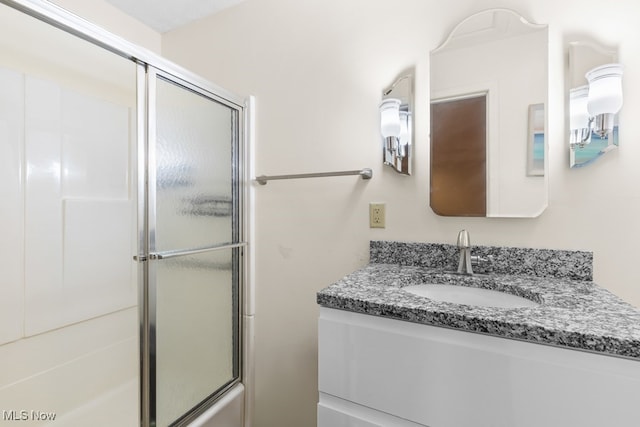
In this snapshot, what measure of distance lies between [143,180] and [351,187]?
2.75ft

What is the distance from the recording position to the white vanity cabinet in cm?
59

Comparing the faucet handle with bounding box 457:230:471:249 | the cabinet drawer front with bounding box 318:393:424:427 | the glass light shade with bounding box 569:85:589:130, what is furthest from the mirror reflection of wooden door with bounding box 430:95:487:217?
the cabinet drawer front with bounding box 318:393:424:427

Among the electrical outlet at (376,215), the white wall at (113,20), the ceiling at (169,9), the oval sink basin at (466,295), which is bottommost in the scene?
the oval sink basin at (466,295)

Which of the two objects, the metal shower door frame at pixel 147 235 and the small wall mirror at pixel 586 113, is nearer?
the small wall mirror at pixel 586 113

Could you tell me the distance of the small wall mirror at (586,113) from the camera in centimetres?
97

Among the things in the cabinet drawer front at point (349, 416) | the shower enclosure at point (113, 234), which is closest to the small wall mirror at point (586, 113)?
the cabinet drawer front at point (349, 416)

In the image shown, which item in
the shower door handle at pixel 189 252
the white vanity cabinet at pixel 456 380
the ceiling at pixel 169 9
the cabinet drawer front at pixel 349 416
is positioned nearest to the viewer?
the white vanity cabinet at pixel 456 380

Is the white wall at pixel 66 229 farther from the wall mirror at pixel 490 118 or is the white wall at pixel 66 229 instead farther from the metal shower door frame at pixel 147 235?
the wall mirror at pixel 490 118

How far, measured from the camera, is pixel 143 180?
114cm

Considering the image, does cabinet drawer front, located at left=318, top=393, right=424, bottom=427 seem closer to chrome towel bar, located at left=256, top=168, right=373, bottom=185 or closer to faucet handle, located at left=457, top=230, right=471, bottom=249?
faucet handle, located at left=457, top=230, right=471, bottom=249

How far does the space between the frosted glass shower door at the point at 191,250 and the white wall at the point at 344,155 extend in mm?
164

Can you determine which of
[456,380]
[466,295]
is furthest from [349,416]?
[466,295]

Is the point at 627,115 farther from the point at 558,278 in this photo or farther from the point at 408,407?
the point at 408,407

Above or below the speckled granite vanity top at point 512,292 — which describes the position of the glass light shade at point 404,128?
above
